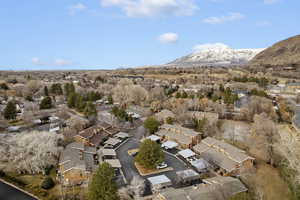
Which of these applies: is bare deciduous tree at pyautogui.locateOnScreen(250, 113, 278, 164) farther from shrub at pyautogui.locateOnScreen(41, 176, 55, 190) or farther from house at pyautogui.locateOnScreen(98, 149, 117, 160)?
shrub at pyautogui.locateOnScreen(41, 176, 55, 190)

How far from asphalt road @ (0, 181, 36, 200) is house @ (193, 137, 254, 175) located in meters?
20.9

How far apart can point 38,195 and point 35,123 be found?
23.0 metres

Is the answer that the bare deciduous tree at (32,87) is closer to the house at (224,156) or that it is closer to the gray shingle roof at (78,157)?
the gray shingle roof at (78,157)

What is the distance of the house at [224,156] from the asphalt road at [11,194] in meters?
20.9

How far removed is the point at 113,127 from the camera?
125 ft

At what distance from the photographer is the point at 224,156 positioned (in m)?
26.0

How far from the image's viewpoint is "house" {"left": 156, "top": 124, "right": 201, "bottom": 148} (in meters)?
30.9

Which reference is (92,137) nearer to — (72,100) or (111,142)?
(111,142)

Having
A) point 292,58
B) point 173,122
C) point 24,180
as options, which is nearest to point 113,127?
point 173,122

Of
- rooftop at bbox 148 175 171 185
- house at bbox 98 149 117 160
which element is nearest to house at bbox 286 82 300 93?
rooftop at bbox 148 175 171 185

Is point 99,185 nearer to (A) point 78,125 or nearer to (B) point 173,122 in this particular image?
(A) point 78,125

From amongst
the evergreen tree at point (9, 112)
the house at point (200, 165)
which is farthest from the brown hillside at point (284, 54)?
the evergreen tree at point (9, 112)

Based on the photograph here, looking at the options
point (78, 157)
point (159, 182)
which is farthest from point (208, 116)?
point (78, 157)

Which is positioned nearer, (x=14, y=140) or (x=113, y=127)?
(x=14, y=140)
